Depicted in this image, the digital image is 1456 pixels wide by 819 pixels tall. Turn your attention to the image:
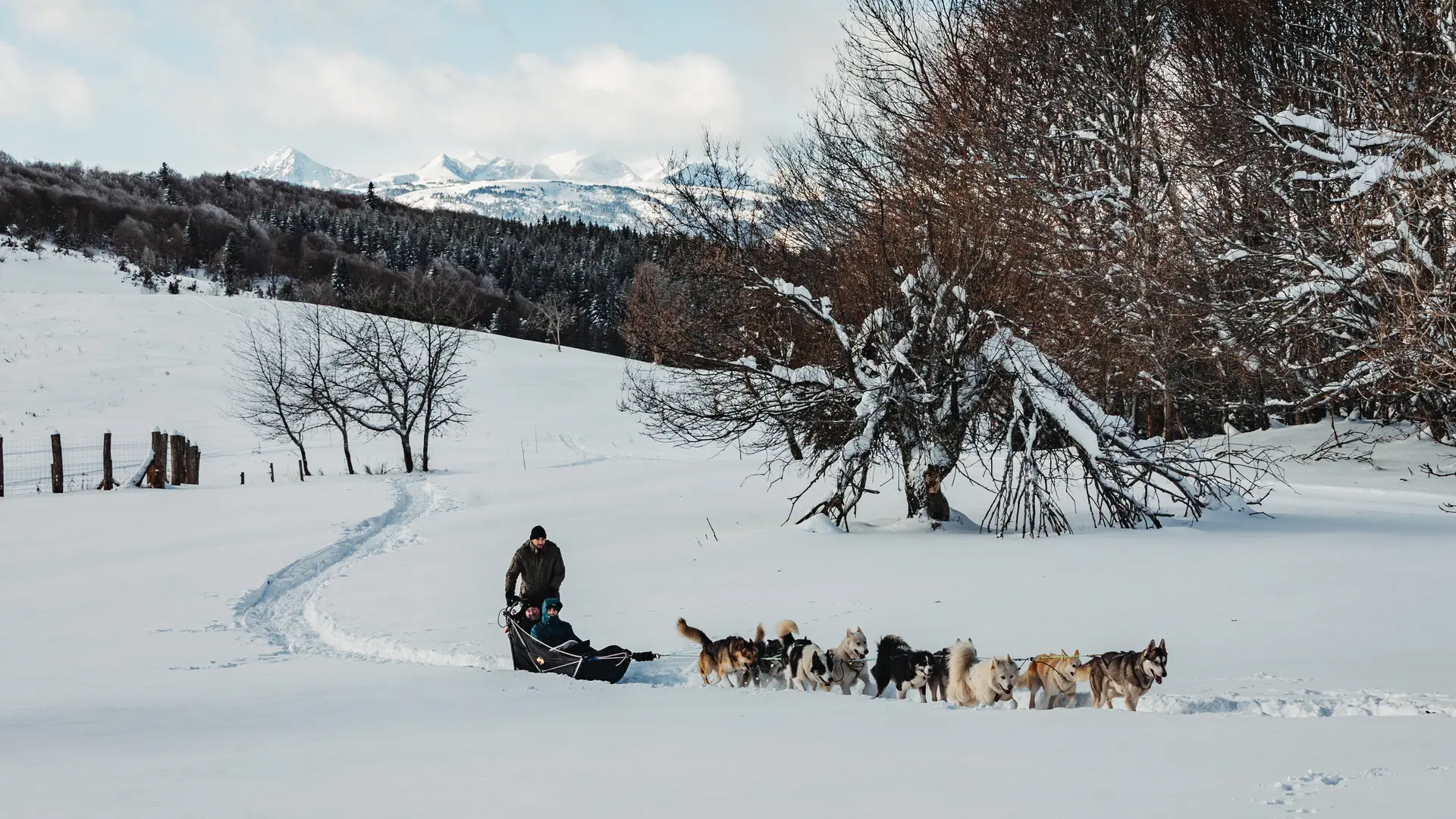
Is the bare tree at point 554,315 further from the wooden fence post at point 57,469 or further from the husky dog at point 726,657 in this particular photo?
the husky dog at point 726,657

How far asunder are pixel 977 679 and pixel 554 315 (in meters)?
72.4

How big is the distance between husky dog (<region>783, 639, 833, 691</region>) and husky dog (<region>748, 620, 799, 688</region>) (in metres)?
0.04

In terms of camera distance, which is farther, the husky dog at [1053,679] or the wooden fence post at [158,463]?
the wooden fence post at [158,463]

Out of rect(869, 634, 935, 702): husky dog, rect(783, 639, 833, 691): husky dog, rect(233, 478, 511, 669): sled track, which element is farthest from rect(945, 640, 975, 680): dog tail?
rect(233, 478, 511, 669): sled track

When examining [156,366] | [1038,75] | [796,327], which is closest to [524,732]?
[796,327]

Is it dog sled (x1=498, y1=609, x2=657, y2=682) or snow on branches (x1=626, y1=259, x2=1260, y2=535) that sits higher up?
snow on branches (x1=626, y1=259, x2=1260, y2=535)

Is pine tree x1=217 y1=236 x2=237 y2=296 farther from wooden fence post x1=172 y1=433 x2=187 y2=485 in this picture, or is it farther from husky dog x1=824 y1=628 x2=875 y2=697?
husky dog x1=824 y1=628 x2=875 y2=697

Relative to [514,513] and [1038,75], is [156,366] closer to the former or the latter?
[514,513]

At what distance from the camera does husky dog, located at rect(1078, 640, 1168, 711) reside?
596 cm

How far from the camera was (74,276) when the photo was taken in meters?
71.2

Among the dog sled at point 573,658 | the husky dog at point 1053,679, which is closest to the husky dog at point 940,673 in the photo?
the husky dog at point 1053,679

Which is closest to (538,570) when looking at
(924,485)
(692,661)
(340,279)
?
(692,661)

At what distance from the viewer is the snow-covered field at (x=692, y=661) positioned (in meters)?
4.64

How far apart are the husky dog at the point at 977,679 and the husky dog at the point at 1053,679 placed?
136 millimetres
